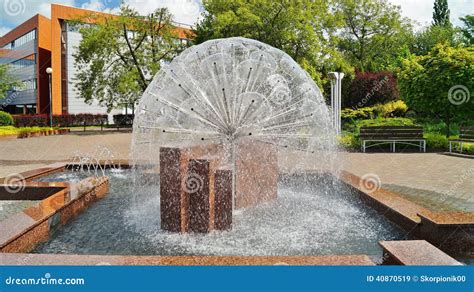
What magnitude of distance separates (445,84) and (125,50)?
889 inches

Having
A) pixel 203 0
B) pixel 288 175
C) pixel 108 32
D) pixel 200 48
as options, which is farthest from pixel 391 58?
pixel 200 48

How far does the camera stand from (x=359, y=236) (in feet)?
17.5

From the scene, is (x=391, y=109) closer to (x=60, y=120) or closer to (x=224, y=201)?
(x=224, y=201)

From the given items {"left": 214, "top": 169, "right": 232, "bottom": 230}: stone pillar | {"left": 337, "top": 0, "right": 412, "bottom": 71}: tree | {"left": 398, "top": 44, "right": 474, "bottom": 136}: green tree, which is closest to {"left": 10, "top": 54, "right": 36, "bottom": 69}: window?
{"left": 337, "top": 0, "right": 412, "bottom": 71}: tree

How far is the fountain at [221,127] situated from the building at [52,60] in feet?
121

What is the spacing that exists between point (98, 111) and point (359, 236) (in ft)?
150

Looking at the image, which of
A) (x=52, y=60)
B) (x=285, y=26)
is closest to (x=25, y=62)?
(x=52, y=60)

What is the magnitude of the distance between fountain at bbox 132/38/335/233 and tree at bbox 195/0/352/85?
1683cm

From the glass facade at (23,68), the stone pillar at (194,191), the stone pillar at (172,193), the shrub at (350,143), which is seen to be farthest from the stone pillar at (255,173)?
the glass facade at (23,68)

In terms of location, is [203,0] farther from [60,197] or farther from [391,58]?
[60,197]

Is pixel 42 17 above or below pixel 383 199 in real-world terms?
above

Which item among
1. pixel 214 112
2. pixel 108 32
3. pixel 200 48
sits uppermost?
pixel 108 32

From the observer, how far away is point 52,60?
1730 inches

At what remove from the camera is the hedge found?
3375 cm
